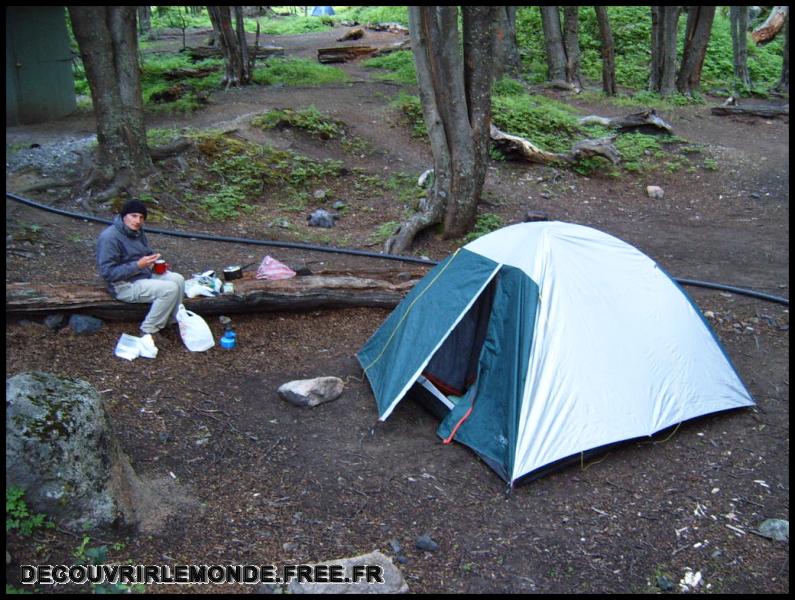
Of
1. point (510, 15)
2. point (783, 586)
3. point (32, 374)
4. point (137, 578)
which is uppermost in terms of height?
point (510, 15)

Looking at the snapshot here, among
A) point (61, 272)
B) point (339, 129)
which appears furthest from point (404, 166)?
point (61, 272)

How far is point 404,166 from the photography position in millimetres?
12680

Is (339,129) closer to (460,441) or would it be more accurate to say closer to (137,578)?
(460,441)

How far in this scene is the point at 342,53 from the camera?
837 inches

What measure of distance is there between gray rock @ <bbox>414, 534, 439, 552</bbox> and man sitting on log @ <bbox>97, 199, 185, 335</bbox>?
3219mm

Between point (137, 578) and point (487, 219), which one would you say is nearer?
point (137, 578)

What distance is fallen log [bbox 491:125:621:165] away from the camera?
12633mm

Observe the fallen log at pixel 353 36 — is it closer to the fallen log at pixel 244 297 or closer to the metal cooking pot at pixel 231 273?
the fallen log at pixel 244 297

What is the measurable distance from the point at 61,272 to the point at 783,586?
701 cm

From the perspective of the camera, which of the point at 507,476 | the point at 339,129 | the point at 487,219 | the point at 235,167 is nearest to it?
the point at 507,476

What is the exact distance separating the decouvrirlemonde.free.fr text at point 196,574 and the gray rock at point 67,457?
1.06 ft

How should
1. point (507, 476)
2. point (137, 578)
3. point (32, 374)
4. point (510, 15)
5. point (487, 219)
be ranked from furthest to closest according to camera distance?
1. point (510, 15)
2. point (487, 219)
3. point (507, 476)
4. point (32, 374)
5. point (137, 578)

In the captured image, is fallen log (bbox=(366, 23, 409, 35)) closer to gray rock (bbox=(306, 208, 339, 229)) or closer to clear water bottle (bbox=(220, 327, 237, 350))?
gray rock (bbox=(306, 208, 339, 229))

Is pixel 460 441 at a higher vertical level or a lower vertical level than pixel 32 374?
lower
